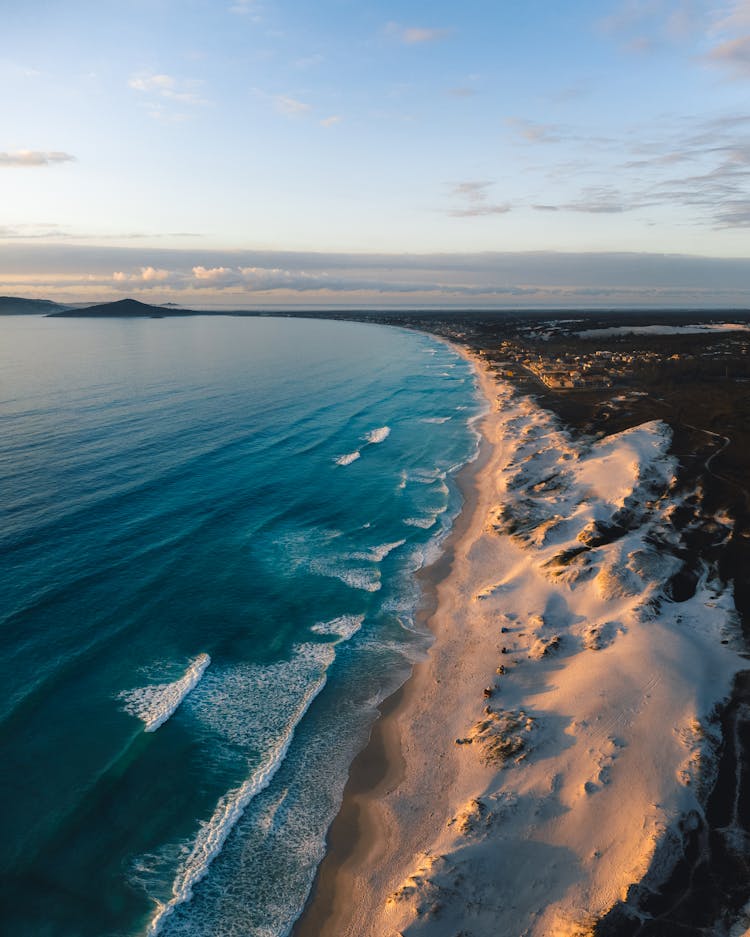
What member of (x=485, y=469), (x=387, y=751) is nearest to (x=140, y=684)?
(x=387, y=751)

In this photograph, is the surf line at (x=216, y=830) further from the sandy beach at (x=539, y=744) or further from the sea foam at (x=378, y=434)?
the sea foam at (x=378, y=434)

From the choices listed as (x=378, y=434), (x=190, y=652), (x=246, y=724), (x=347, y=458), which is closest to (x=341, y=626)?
(x=190, y=652)

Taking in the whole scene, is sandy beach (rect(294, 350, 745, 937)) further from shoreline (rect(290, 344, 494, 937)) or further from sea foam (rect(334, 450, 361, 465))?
sea foam (rect(334, 450, 361, 465))

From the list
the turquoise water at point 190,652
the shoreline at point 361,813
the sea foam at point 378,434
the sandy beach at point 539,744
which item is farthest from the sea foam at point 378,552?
the sea foam at point 378,434

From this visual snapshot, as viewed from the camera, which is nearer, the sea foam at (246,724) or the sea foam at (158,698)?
the sea foam at (246,724)

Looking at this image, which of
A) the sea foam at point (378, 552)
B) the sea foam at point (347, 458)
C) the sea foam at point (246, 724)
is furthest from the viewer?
the sea foam at point (347, 458)

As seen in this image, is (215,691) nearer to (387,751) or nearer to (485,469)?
(387,751)
